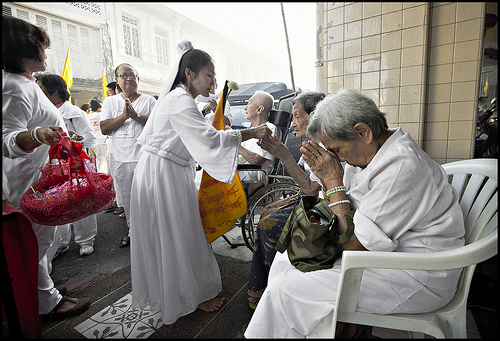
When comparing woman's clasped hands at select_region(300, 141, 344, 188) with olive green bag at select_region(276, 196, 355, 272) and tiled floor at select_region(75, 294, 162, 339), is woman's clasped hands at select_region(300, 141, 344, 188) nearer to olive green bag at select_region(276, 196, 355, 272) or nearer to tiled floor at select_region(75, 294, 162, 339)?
olive green bag at select_region(276, 196, 355, 272)

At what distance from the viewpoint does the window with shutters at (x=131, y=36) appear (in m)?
9.77

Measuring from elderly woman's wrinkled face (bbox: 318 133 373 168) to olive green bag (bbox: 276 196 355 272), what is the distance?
0.28m

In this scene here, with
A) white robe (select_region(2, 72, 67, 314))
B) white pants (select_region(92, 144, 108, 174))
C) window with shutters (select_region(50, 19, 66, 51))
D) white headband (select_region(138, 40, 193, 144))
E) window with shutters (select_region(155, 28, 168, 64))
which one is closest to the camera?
white robe (select_region(2, 72, 67, 314))

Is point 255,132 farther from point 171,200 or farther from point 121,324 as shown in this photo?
point 121,324

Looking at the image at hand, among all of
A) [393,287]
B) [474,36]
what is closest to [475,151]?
[474,36]

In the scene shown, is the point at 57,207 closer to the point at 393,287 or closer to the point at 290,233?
the point at 290,233

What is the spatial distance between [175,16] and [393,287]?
12.2 metres

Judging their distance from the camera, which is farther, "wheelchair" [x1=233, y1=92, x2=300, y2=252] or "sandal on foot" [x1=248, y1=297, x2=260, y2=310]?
"wheelchair" [x1=233, y1=92, x2=300, y2=252]

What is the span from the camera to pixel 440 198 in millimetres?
1198

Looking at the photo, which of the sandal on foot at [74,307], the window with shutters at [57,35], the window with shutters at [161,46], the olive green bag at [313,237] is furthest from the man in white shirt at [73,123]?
the window with shutters at [161,46]

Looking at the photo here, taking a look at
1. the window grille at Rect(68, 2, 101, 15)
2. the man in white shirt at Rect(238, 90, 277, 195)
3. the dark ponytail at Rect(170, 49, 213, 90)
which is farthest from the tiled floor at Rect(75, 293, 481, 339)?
the window grille at Rect(68, 2, 101, 15)

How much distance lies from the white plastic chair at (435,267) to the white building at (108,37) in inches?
352

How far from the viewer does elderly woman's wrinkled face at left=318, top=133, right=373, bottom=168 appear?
136 centimetres

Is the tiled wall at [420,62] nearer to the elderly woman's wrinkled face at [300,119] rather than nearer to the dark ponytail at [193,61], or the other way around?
the elderly woman's wrinkled face at [300,119]
